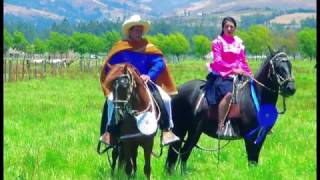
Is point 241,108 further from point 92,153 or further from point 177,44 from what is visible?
point 177,44

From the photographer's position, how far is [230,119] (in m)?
9.91

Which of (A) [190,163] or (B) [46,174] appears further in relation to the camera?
(A) [190,163]

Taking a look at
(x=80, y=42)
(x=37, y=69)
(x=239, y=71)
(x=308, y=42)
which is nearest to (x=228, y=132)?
(x=239, y=71)

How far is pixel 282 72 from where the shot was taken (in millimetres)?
9531

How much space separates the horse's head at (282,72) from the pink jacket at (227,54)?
0.41 metres

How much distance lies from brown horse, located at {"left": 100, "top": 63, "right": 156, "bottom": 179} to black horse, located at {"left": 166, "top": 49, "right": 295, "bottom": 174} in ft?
4.61

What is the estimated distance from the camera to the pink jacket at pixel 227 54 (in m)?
9.66

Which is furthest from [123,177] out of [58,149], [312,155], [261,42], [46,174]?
[261,42]

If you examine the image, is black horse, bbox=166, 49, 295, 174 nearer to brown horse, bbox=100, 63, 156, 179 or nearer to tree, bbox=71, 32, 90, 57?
brown horse, bbox=100, 63, 156, 179

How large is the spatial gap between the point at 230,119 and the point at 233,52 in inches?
39.5

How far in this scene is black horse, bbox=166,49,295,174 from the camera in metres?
9.65

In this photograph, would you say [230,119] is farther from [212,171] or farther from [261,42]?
[261,42]

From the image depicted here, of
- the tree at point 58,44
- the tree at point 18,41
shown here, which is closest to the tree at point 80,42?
the tree at point 58,44

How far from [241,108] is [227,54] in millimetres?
839
